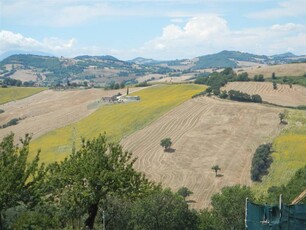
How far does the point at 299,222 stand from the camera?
15.7m

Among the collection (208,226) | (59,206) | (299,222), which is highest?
(299,222)

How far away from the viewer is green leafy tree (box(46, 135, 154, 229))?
2438 cm

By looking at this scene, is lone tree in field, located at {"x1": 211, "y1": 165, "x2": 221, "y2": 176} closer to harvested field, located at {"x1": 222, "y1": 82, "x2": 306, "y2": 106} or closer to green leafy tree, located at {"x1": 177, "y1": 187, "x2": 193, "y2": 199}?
green leafy tree, located at {"x1": 177, "y1": 187, "x2": 193, "y2": 199}

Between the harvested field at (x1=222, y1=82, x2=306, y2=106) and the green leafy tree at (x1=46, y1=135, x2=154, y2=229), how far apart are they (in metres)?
77.9

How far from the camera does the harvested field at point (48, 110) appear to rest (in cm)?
9912

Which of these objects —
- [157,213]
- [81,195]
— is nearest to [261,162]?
[157,213]

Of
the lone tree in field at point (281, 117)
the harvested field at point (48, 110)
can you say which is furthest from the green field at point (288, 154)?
the harvested field at point (48, 110)

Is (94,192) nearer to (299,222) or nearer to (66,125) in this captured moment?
(299,222)

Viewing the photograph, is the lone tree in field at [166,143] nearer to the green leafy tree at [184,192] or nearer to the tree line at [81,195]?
the green leafy tree at [184,192]

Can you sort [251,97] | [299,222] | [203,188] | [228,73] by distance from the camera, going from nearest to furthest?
1. [299,222]
2. [203,188]
3. [251,97]
4. [228,73]

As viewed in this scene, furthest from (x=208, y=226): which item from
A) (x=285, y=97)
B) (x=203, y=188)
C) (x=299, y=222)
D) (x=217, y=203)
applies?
(x=285, y=97)

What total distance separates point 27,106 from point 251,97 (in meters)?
64.8

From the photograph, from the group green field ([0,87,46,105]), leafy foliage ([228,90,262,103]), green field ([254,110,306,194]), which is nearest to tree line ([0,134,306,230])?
green field ([254,110,306,194])

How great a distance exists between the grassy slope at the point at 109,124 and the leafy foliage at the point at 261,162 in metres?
26.1
